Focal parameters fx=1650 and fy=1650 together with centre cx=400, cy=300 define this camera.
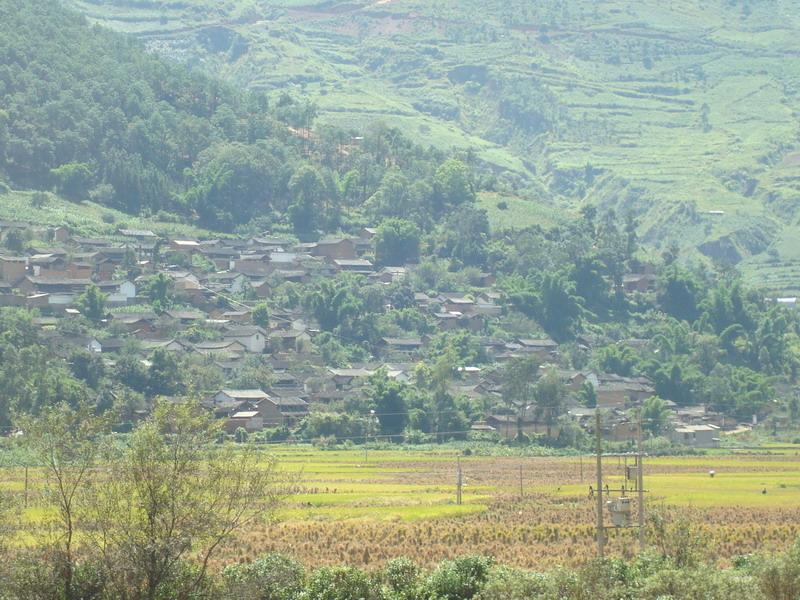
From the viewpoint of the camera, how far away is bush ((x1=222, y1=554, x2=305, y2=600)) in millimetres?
42594

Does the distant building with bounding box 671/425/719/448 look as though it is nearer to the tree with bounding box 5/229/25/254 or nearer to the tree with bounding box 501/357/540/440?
the tree with bounding box 501/357/540/440

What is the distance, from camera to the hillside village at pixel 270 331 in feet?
365

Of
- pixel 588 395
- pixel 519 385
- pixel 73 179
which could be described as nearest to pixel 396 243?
pixel 73 179

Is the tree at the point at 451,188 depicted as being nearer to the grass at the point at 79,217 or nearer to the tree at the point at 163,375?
the grass at the point at 79,217

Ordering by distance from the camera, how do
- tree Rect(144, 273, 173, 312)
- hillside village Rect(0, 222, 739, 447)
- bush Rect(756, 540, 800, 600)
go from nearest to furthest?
bush Rect(756, 540, 800, 600) → hillside village Rect(0, 222, 739, 447) → tree Rect(144, 273, 173, 312)

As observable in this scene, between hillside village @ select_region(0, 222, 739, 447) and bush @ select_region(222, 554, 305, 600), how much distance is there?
56773 mm

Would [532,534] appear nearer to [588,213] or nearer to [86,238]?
[86,238]

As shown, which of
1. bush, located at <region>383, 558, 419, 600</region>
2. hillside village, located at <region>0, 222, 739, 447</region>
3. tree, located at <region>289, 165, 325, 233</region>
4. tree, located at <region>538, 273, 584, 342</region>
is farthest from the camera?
tree, located at <region>289, 165, 325, 233</region>

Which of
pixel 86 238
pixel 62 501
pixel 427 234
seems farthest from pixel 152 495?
pixel 427 234

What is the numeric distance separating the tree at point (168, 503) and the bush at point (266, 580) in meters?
1.01

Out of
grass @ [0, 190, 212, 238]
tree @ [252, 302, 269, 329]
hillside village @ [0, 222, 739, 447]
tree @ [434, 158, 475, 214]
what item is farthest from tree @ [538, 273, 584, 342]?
grass @ [0, 190, 212, 238]

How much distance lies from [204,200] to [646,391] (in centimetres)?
5090

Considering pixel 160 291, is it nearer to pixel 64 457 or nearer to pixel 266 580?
pixel 64 457

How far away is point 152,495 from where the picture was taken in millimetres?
41875
